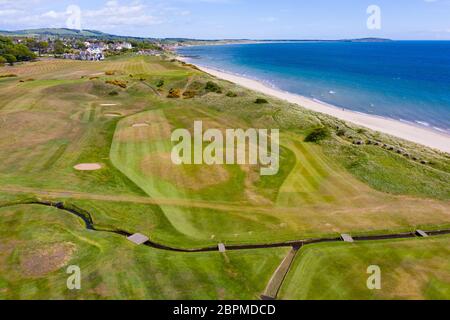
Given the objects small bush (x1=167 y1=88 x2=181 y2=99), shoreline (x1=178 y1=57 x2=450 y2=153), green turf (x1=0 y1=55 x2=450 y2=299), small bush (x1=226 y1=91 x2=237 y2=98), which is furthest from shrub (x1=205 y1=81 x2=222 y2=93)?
shoreline (x1=178 y1=57 x2=450 y2=153)

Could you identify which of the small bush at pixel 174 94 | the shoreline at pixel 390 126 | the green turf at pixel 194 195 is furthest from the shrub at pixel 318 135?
the small bush at pixel 174 94

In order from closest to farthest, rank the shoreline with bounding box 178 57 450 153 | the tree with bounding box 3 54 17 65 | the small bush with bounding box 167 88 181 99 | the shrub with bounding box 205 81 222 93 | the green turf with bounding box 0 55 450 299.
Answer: the green turf with bounding box 0 55 450 299 < the shoreline with bounding box 178 57 450 153 < the small bush with bounding box 167 88 181 99 < the shrub with bounding box 205 81 222 93 < the tree with bounding box 3 54 17 65

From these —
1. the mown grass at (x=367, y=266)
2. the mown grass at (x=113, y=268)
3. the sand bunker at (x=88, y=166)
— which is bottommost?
the mown grass at (x=367, y=266)

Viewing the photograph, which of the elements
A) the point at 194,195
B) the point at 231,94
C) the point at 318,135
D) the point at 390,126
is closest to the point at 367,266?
the point at 194,195

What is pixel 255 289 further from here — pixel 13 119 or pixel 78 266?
pixel 13 119

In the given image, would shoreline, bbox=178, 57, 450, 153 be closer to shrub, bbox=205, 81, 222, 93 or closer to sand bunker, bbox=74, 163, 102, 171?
shrub, bbox=205, 81, 222, 93

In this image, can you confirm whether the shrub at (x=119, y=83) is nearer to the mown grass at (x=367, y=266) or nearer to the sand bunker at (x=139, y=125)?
the sand bunker at (x=139, y=125)
